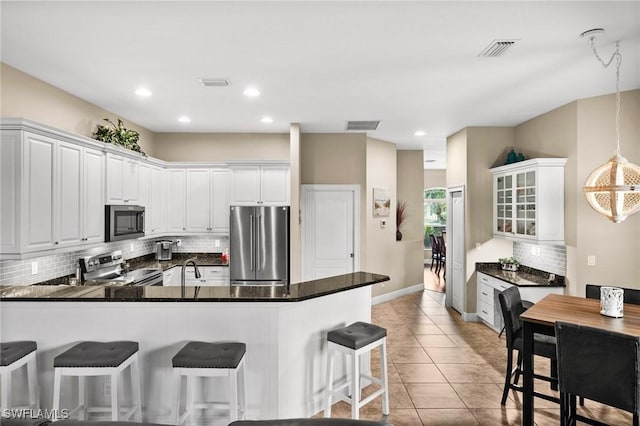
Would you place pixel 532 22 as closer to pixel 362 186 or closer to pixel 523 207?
pixel 523 207

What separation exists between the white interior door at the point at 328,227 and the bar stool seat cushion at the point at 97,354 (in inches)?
149

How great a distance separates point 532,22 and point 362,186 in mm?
3814

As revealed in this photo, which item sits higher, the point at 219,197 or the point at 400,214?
the point at 219,197

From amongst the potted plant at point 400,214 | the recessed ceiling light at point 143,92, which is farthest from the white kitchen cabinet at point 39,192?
the potted plant at point 400,214

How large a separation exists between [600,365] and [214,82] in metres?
3.88

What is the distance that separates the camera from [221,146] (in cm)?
604

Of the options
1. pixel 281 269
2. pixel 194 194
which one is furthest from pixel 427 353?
pixel 194 194

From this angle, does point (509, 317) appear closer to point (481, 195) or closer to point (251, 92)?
point (481, 195)

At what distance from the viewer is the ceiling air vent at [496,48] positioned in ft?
9.33

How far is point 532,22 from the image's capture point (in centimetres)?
256

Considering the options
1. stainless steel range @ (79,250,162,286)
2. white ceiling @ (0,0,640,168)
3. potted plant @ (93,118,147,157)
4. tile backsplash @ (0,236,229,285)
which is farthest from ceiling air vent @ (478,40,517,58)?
tile backsplash @ (0,236,229,285)

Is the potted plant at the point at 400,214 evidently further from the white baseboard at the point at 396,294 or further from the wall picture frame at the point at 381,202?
the white baseboard at the point at 396,294

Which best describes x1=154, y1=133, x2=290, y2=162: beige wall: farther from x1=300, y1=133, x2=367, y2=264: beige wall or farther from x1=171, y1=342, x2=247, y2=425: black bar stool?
x1=171, y1=342, x2=247, y2=425: black bar stool

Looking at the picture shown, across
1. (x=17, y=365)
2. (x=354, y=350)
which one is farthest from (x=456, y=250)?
(x=17, y=365)
